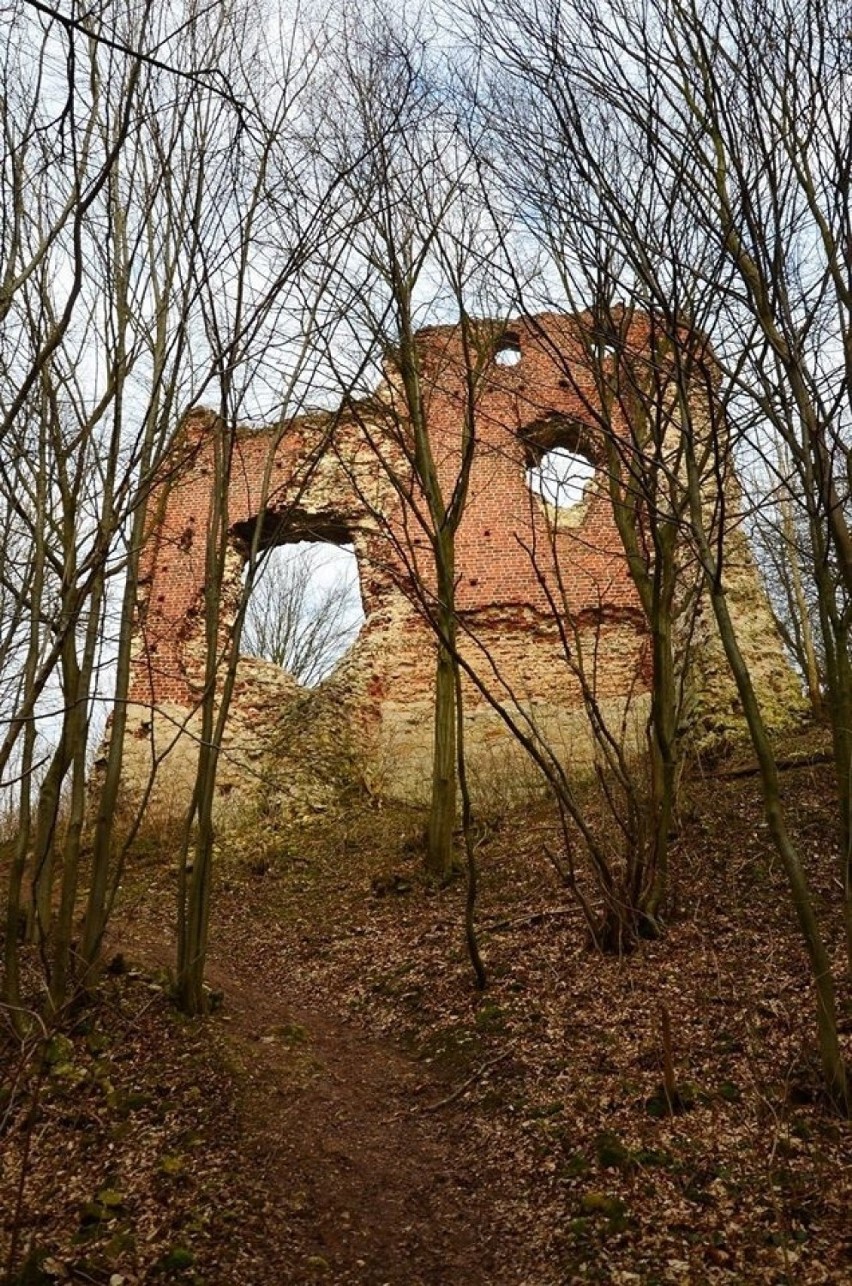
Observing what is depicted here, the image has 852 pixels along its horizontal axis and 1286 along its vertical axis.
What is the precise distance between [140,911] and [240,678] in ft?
13.8

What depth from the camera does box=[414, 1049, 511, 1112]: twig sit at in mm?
4578

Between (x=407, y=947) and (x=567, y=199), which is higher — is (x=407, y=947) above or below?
below

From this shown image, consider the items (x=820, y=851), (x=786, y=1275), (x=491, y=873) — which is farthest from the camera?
(x=491, y=873)

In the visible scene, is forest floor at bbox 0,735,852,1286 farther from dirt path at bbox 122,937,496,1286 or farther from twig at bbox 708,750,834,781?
twig at bbox 708,750,834,781

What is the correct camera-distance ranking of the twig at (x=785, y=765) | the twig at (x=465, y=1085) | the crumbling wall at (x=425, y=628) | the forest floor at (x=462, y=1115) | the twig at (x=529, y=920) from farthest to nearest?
the crumbling wall at (x=425, y=628) < the twig at (x=785, y=765) < the twig at (x=529, y=920) < the twig at (x=465, y=1085) < the forest floor at (x=462, y=1115)

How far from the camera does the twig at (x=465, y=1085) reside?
4.58 metres

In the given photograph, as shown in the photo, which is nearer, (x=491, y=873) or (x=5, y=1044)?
(x=5, y=1044)

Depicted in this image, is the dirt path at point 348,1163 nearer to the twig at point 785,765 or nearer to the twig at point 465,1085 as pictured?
the twig at point 465,1085

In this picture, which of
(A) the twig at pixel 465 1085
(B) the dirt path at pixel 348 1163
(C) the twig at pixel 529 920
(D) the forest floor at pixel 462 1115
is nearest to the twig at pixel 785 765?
(D) the forest floor at pixel 462 1115

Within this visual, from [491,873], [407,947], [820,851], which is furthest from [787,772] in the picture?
[407,947]

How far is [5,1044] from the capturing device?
4555 millimetres

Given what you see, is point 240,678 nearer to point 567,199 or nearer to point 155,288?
point 155,288

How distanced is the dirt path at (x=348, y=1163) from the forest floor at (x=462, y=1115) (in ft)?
0.04

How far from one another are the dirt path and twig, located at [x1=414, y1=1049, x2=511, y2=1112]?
2 centimetres
